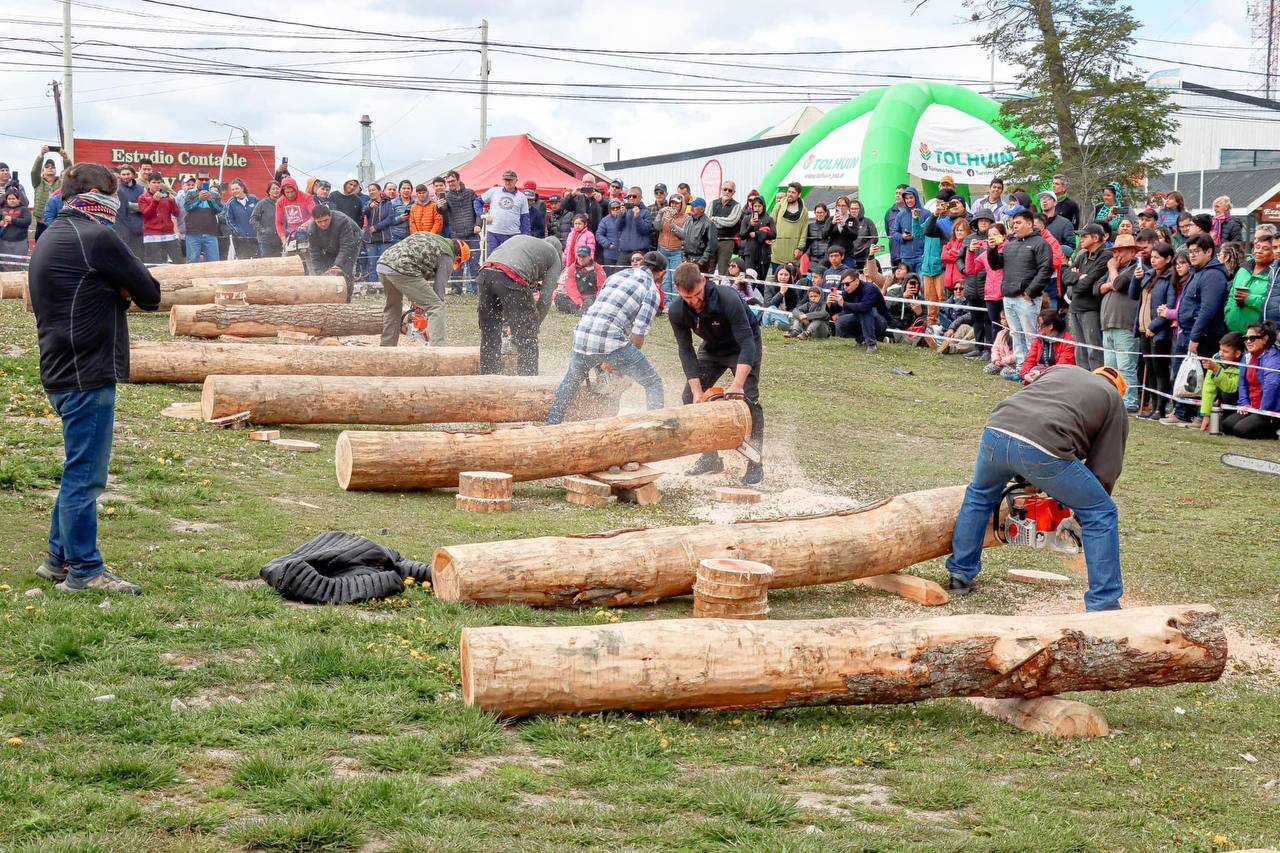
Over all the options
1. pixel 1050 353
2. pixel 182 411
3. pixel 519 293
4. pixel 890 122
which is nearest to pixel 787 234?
pixel 890 122

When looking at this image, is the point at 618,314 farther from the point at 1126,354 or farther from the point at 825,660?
the point at 1126,354

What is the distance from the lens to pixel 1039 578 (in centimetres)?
765

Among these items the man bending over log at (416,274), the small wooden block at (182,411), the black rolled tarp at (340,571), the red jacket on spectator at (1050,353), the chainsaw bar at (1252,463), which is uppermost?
the man bending over log at (416,274)

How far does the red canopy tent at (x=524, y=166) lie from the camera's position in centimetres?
2861

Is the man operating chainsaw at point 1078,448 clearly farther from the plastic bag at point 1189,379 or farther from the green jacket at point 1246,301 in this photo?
the plastic bag at point 1189,379

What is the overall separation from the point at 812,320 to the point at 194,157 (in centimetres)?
2672

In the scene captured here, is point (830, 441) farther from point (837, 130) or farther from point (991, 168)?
point (837, 130)

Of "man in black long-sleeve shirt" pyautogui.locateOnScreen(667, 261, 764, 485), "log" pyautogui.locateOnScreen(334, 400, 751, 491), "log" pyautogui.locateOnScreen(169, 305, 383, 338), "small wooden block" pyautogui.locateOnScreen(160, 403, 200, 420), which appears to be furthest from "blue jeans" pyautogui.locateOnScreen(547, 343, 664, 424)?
"log" pyautogui.locateOnScreen(169, 305, 383, 338)

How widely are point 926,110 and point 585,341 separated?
1381cm

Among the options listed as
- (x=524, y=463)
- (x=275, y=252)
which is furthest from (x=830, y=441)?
(x=275, y=252)

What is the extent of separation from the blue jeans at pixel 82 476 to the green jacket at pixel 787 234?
1413 centimetres

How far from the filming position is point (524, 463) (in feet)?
30.8

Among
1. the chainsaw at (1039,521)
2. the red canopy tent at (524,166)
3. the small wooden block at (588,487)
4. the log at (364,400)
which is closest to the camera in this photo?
the chainsaw at (1039,521)

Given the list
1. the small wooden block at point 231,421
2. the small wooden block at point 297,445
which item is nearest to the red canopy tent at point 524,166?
the small wooden block at point 231,421
